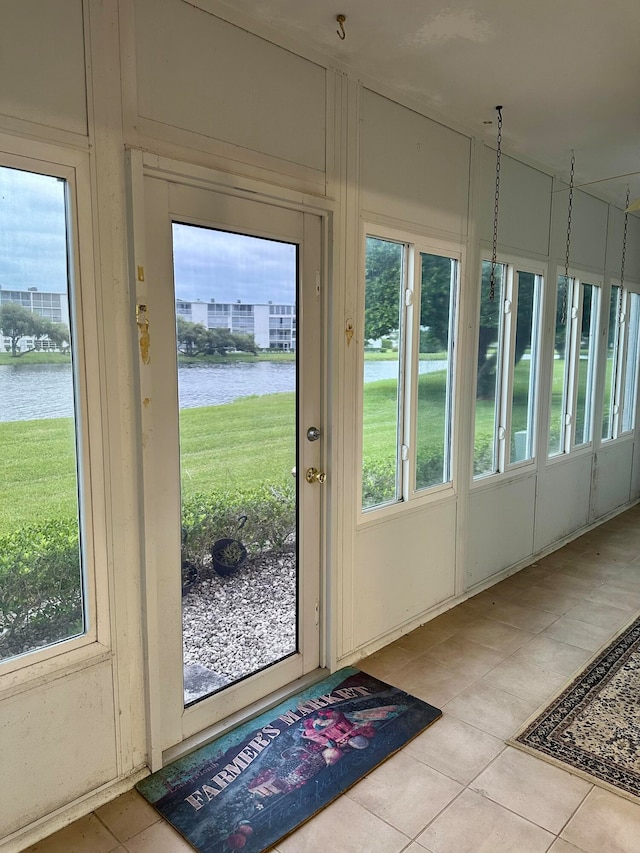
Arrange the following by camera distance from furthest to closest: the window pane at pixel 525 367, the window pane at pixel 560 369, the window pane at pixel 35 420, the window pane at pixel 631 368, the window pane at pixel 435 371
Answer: the window pane at pixel 631 368, the window pane at pixel 560 369, the window pane at pixel 525 367, the window pane at pixel 435 371, the window pane at pixel 35 420

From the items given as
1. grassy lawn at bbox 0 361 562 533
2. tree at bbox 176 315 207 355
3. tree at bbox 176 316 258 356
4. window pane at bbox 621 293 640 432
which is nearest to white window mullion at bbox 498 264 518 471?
grassy lawn at bbox 0 361 562 533

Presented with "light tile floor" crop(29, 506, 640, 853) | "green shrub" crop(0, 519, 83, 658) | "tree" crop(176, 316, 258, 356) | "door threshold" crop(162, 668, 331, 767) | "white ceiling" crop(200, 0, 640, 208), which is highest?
"white ceiling" crop(200, 0, 640, 208)

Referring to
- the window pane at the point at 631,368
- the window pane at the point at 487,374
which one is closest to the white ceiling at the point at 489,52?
the window pane at the point at 487,374

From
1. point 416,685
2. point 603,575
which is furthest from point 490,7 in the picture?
point 603,575

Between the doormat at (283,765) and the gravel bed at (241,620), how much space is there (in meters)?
0.22

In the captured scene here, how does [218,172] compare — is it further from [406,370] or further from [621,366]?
[621,366]

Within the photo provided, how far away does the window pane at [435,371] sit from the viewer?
317 cm

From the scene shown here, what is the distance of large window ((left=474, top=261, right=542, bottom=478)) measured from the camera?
3.65 metres

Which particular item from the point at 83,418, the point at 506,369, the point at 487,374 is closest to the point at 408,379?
the point at 487,374

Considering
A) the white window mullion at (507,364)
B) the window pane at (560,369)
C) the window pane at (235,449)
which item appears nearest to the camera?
the window pane at (235,449)

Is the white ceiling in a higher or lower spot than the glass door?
higher

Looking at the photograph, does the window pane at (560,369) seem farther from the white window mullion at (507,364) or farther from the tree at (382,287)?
the tree at (382,287)

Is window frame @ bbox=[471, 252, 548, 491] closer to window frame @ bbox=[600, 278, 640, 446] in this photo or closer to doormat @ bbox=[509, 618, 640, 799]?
doormat @ bbox=[509, 618, 640, 799]

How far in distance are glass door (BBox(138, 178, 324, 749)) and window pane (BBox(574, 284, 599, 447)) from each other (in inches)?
123
